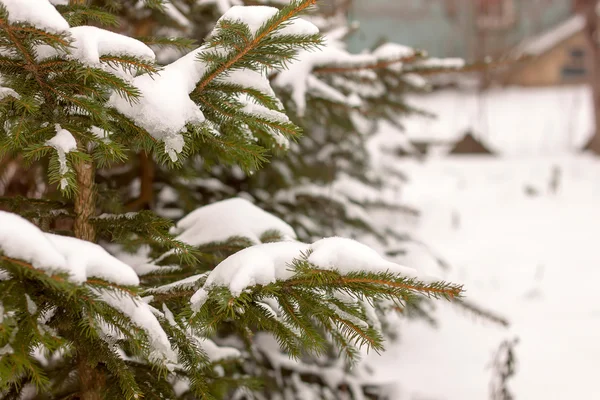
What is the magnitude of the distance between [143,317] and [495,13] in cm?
1903

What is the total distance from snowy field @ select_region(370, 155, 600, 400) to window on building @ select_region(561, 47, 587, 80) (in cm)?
962

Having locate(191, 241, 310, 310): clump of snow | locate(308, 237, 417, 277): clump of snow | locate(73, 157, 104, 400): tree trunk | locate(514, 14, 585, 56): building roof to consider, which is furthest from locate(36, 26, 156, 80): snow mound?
locate(514, 14, 585, 56): building roof

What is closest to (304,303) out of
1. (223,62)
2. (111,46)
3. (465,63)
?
(223,62)

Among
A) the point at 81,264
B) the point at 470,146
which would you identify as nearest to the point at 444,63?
the point at 81,264

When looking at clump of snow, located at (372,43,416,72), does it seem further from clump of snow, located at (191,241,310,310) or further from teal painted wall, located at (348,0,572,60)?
teal painted wall, located at (348,0,572,60)

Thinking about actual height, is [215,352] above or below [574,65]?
below

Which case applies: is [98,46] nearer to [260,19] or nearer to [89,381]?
[260,19]

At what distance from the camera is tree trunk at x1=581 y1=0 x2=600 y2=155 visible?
412 inches

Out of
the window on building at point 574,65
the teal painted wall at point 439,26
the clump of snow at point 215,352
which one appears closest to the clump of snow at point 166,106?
the clump of snow at point 215,352

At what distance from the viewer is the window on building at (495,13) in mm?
17766

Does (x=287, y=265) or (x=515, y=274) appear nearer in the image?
(x=287, y=265)

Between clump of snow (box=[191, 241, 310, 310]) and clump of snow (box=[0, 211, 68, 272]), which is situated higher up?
clump of snow (box=[0, 211, 68, 272])

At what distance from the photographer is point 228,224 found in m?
2.04

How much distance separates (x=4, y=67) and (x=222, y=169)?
2302 mm
